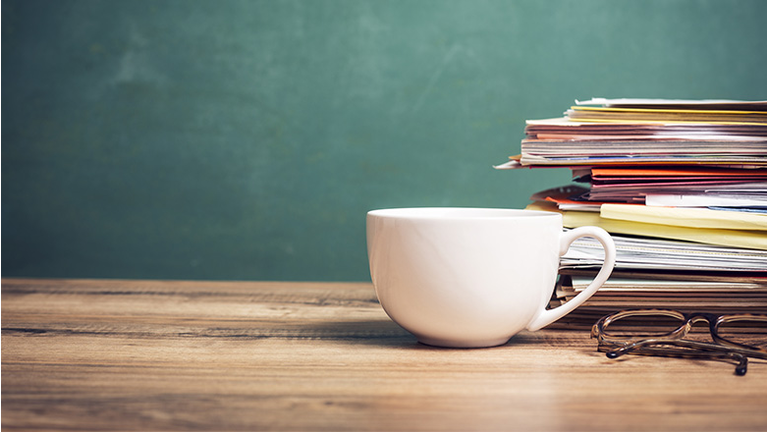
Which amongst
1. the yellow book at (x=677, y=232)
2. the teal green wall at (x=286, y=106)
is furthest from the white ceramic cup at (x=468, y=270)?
the teal green wall at (x=286, y=106)

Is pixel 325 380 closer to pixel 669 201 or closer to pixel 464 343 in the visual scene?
pixel 464 343

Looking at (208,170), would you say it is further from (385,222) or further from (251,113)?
(385,222)

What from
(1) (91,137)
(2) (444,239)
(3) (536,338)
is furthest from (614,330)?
(1) (91,137)

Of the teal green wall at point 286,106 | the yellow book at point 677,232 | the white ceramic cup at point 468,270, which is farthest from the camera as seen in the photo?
the teal green wall at point 286,106

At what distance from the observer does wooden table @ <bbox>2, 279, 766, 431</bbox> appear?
0.40m

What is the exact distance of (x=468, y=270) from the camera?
0.53 metres

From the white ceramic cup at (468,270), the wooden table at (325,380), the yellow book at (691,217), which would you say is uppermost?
the yellow book at (691,217)

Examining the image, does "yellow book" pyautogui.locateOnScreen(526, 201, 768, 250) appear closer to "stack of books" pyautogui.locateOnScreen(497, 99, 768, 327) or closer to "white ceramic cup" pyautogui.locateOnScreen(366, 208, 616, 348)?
"stack of books" pyautogui.locateOnScreen(497, 99, 768, 327)

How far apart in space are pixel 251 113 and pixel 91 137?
0.45 m

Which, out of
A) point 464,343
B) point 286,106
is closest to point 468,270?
point 464,343

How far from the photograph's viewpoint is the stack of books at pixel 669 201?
64 cm

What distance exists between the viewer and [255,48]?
1659 millimetres

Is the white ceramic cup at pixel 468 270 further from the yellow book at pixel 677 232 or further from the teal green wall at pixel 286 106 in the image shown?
the teal green wall at pixel 286 106

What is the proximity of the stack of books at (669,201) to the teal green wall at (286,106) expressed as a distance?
982 mm
